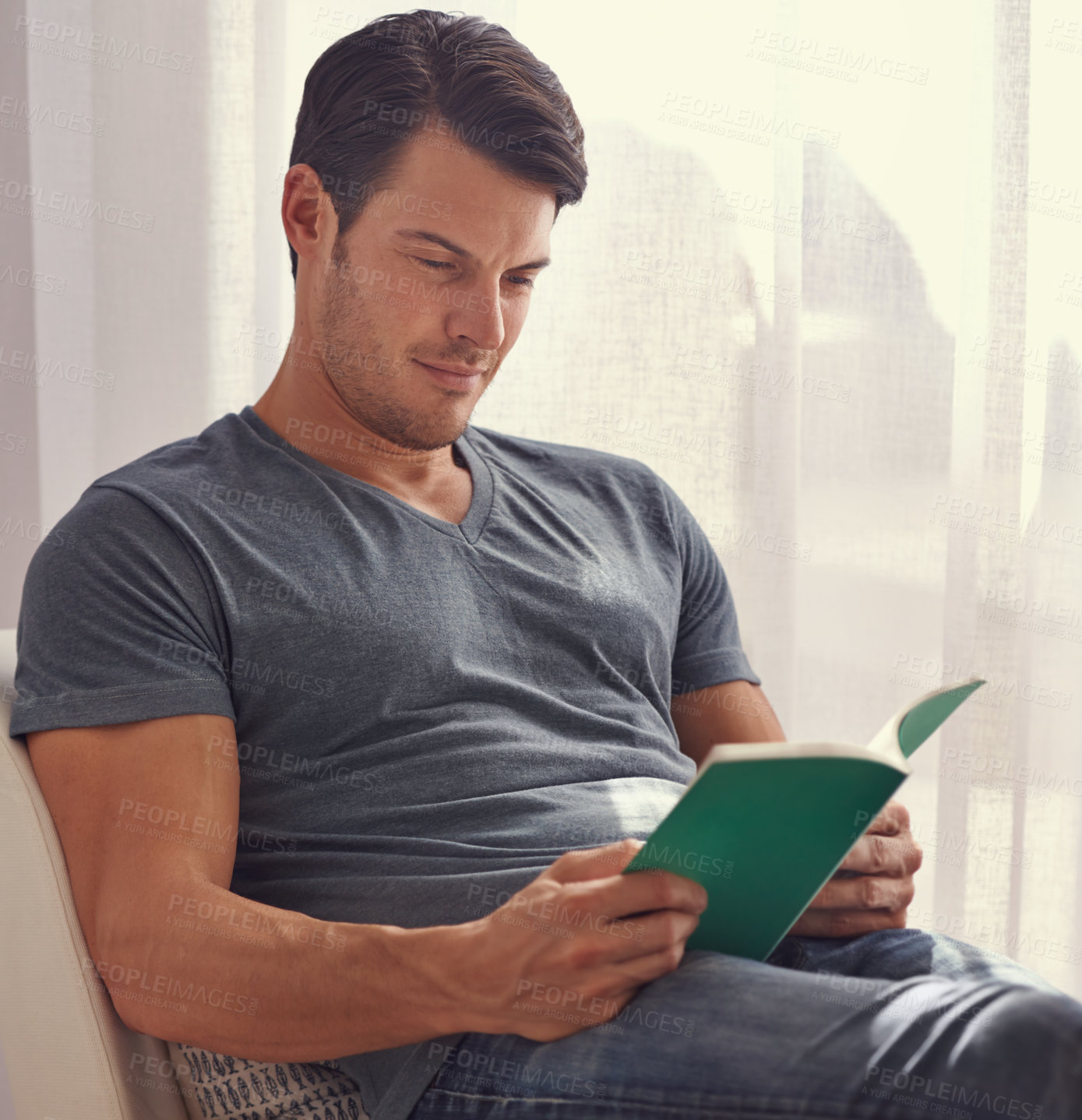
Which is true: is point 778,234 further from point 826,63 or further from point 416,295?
point 416,295

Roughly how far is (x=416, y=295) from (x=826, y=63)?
2.49 ft

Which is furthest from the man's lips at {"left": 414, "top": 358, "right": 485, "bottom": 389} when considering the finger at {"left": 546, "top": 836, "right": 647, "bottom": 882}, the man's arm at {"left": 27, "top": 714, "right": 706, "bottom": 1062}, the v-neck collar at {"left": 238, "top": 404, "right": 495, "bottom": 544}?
the finger at {"left": 546, "top": 836, "right": 647, "bottom": 882}

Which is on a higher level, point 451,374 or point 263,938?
point 451,374

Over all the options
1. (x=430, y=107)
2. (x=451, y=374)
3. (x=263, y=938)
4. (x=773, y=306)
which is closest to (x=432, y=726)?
(x=263, y=938)

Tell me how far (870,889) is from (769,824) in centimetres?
34

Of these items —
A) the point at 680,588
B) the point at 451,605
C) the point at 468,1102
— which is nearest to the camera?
the point at 468,1102

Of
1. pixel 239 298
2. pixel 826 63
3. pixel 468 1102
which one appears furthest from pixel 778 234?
pixel 468 1102

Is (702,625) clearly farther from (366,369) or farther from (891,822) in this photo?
(366,369)

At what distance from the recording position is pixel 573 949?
0.70 meters

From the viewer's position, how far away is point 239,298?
59.0 inches

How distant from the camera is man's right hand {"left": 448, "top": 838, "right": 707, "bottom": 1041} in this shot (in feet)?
2.30

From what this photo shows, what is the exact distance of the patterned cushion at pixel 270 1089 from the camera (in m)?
0.83

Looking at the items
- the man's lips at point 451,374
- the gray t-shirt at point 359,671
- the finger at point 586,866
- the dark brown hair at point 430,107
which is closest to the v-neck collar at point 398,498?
the gray t-shirt at point 359,671

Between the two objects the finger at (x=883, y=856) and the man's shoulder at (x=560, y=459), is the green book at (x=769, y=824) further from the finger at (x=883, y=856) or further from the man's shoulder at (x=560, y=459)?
the man's shoulder at (x=560, y=459)
